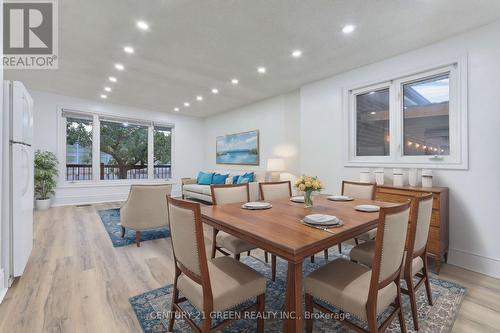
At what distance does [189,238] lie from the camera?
4.26 ft

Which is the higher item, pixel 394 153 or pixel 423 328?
pixel 394 153

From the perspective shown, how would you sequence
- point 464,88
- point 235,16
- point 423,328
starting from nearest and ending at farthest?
point 423,328, point 235,16, point 464,88

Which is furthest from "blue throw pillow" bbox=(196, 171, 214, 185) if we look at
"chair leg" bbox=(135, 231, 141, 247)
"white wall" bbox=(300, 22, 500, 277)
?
"white wall" bbox=(300, 22, 500, 277)

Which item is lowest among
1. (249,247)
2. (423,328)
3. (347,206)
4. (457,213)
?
(423,328)

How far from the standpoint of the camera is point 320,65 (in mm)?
3594

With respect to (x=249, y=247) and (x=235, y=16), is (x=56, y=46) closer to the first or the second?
(x=235, y=16)

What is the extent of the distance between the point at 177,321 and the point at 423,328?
1.75 metres

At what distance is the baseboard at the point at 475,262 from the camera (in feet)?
8.02

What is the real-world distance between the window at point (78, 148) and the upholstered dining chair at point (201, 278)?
6143 mm

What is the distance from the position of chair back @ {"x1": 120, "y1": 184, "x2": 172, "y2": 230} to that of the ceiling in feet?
6.35

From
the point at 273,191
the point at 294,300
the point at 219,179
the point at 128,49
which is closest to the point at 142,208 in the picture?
the point at 273,191

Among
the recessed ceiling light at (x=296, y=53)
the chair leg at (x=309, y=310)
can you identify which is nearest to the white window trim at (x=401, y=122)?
the recessed ceiling light at (x=296, y=53)

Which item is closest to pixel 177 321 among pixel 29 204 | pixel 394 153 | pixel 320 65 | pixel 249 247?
pixel 249 247

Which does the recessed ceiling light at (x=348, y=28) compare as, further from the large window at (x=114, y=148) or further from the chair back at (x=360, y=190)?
the large window at (x=114, y=148)
